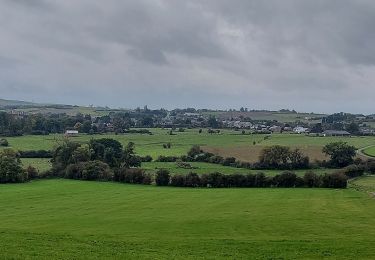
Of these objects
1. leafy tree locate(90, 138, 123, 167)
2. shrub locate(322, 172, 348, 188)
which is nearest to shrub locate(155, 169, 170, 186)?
leafy tree locate(90, 138, 123, 167)

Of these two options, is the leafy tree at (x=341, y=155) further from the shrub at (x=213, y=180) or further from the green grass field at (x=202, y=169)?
the shrub at (x=213, y=180)

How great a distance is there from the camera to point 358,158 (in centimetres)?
12662

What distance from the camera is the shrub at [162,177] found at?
103m

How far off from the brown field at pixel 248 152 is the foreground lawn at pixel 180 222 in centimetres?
3552

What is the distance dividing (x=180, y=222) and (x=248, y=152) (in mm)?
82354

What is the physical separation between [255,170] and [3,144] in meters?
73.7

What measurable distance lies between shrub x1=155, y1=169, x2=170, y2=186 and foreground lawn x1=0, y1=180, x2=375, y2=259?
12.9 ft

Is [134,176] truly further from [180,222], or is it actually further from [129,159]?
[180,222]

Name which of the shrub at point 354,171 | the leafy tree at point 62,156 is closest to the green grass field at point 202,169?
the shrub at point 354,171

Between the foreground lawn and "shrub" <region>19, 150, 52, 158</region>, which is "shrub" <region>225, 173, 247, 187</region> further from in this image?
"shrub" <region>19, 150, 52, 158</region>

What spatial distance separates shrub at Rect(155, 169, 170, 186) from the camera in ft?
339

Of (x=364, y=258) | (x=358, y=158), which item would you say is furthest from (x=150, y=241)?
(x=358, y=158)

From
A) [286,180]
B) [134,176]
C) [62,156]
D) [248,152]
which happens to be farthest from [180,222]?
[248,152]

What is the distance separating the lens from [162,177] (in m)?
104
